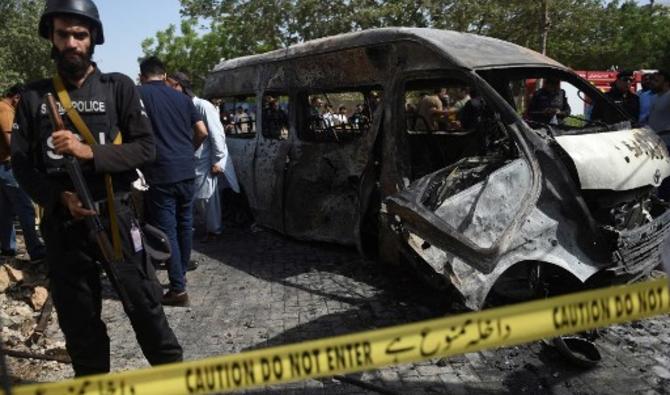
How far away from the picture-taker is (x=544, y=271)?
3.84m

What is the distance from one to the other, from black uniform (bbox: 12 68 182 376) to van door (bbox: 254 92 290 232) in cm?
349

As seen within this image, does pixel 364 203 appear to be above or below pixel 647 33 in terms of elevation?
below

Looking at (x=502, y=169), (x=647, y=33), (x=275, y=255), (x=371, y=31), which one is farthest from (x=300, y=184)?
(x=647, y=33)

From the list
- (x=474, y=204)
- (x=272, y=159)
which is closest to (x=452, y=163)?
(x=474, y=204)

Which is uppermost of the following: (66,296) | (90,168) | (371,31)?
(371,31)

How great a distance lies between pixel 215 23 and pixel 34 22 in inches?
264

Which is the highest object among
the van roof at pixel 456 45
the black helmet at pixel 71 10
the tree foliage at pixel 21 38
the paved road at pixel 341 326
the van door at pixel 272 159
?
the tree foliage at pixel 21 38

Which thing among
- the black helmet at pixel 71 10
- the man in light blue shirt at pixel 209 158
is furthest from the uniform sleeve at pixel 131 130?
the man in light blue shirt at pixel 209 158

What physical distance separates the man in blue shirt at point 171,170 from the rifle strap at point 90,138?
78.2 inches

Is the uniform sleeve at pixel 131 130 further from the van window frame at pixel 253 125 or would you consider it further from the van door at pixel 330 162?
the van window frame at pixel 253 125

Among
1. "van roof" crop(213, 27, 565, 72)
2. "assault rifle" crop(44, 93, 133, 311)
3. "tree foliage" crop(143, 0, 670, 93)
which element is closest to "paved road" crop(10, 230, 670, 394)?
"assault rifle" crop(44, 93, 133, 311)

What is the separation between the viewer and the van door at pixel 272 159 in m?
6.43

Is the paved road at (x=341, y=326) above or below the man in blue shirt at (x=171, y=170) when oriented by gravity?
below

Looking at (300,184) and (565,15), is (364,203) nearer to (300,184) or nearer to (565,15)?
(300,184)
